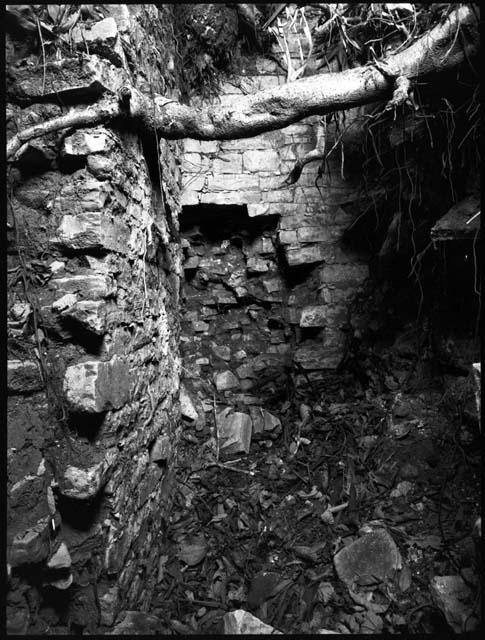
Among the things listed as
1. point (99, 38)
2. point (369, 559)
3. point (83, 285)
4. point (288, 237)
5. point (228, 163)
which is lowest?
point (369, 559)

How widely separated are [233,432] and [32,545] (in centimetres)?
168

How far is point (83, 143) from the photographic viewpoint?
161cm

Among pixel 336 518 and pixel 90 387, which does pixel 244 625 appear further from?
pixel 90 387

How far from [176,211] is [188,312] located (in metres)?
0.86

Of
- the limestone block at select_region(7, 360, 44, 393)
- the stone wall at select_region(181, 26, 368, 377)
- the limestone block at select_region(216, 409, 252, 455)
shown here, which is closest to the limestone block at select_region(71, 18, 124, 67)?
the limestone block at select_region(7, 360, 44, 393)

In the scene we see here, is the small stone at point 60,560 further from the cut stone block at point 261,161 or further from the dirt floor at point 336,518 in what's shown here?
the cut stone block at point 261,161

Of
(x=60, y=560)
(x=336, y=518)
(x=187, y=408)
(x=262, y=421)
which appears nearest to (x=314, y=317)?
(x=262, y=421)

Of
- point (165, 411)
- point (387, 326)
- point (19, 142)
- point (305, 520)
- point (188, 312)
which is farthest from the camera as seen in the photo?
point (188, 312)

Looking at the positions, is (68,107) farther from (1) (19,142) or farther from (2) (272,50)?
(2) (272,50)

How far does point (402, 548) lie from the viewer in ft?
6.36

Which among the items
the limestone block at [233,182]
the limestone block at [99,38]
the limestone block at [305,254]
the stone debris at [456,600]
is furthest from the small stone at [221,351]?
the limestone block at [99,38]

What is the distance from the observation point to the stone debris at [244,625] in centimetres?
163

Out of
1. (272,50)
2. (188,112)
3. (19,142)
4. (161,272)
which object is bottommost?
(161,272)

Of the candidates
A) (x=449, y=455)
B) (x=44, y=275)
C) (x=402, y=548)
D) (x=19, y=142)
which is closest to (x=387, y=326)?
(x=449, y=455)
